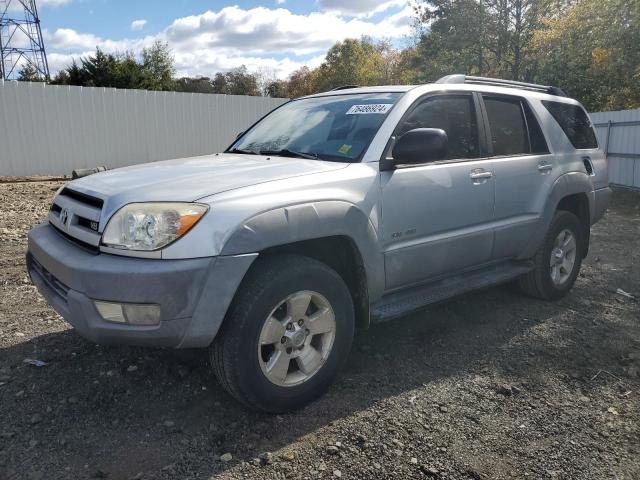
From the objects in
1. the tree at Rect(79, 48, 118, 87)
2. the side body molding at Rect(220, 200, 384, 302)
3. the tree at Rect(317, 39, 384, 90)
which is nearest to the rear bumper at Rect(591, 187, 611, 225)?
the side body molding at Rect(220, 200, 384, 302)

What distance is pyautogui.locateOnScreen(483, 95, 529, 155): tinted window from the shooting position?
4137 mm

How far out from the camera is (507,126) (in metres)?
4.30

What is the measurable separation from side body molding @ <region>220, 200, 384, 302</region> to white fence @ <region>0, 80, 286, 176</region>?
11.9 meters

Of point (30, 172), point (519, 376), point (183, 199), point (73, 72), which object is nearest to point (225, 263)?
point (183, 199)

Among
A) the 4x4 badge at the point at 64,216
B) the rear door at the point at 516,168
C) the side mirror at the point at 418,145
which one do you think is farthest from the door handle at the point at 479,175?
the 4x4 badge at the point at 64,216

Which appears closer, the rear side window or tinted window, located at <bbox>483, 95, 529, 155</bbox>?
tinted window, located at <bbox>483, 95, 529, 155</bbox>

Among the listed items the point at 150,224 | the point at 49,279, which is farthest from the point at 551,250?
the point at 49,279

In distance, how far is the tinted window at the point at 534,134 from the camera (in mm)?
4492

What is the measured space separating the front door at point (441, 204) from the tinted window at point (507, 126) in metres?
0.22

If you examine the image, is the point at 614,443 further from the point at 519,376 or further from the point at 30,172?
the point at 30,172

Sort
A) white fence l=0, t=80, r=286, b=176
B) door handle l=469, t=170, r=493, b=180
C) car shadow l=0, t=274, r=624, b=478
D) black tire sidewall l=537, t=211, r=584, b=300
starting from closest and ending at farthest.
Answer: car shadow l=0, t=274, r=624, b=478 → door handle l=469, t=170, r=493, b=180 → black tire sidewall l=537, t=211, r=584, b=300 → white fence l=0, t=80, r=286, b=176

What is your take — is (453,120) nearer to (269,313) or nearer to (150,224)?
(269,313)

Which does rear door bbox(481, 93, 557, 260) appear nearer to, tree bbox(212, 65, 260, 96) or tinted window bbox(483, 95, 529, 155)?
tinted window bbox(483, 95, 529, 155)

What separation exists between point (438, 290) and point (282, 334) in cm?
132
